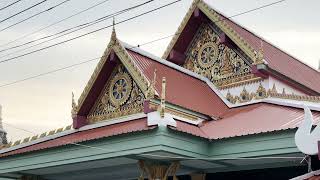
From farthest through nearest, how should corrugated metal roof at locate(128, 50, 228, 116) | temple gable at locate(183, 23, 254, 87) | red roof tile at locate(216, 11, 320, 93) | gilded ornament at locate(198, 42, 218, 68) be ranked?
gilded ornament at locate(198, 42, 218, 68) < red roof tile at locate(216, 11, 320, 93) < temple gable at locate(183, 23, 254, 87) < corrugated metal roof at locate(128, 50, 228, 116)

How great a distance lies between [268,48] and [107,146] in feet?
25.6

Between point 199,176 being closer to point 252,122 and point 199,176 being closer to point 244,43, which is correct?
point 252,122

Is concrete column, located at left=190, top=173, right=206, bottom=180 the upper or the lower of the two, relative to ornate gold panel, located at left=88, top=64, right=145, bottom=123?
lower

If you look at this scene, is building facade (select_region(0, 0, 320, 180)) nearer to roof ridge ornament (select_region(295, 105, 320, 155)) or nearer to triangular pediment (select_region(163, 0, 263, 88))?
triangular pediment (select_region(163, 0, 263, 88))

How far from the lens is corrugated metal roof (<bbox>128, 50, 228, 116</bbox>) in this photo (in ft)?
45.2

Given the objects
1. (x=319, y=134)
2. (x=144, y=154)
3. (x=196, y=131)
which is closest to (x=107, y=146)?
(x=144, y=154)

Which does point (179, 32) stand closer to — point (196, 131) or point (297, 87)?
point (297, 87)

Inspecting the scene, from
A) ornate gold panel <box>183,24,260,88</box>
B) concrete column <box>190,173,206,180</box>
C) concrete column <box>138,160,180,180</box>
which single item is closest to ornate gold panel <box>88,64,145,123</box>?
concrete column <box>138,160,180,180</box>

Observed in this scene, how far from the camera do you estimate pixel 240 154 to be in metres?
11.9

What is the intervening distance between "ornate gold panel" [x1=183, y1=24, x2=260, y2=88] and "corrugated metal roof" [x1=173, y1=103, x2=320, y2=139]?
Answer: 6.67 ft

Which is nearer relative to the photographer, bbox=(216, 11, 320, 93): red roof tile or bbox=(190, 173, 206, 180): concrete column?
bbox=(190, 173, 206, 180): concrete column

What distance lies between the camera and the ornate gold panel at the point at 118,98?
13.9 metres

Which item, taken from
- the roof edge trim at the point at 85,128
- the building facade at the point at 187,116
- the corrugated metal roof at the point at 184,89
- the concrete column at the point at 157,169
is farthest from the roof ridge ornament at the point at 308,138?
the roof edge trim at the point at 85,128

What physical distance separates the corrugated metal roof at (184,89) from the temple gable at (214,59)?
598 millimetres
